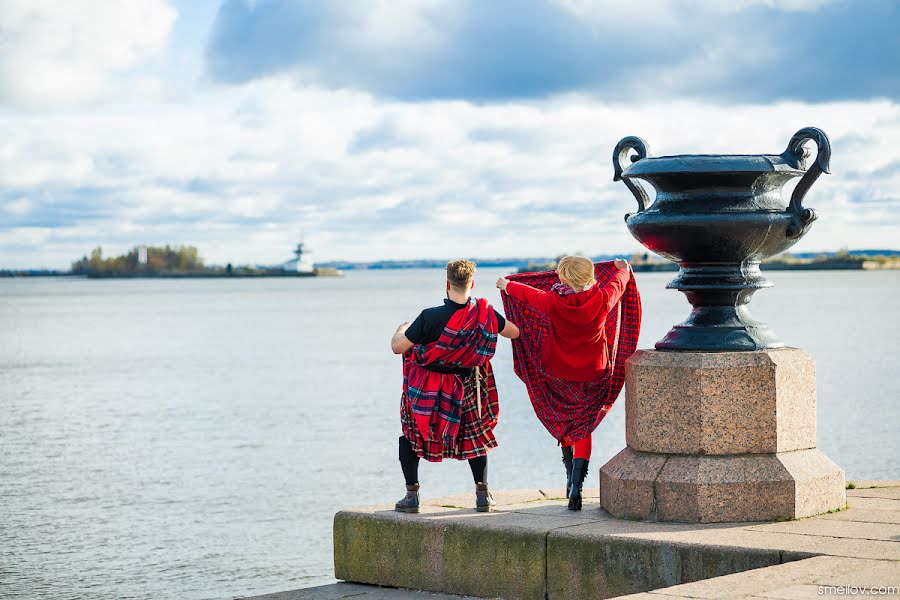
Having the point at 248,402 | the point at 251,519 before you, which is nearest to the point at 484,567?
the point at 251,519

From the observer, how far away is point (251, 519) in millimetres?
16234

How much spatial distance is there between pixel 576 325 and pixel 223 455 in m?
15.7

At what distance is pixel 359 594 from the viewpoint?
283 inches

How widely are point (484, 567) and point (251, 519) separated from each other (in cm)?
982

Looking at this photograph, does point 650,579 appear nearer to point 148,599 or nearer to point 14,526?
point 148,599

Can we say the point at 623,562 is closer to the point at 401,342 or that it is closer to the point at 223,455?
the point at 401,342

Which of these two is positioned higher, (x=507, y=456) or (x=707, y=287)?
(x=707, y=287)

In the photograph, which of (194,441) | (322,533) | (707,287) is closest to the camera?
(707,287)

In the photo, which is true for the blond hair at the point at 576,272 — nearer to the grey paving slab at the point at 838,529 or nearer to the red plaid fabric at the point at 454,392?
the red plaid fabric at the point at 454,392

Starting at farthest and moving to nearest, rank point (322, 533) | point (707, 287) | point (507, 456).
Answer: point (507, 456) < point (322, 533) < point (707, 287)

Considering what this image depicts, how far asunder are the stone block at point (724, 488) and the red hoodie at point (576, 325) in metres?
0.65

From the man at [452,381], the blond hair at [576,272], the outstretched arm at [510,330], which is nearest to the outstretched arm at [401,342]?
the man at [452,381]

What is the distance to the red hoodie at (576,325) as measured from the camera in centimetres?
730

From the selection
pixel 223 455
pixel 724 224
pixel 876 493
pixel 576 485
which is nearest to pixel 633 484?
pixel 576 485
